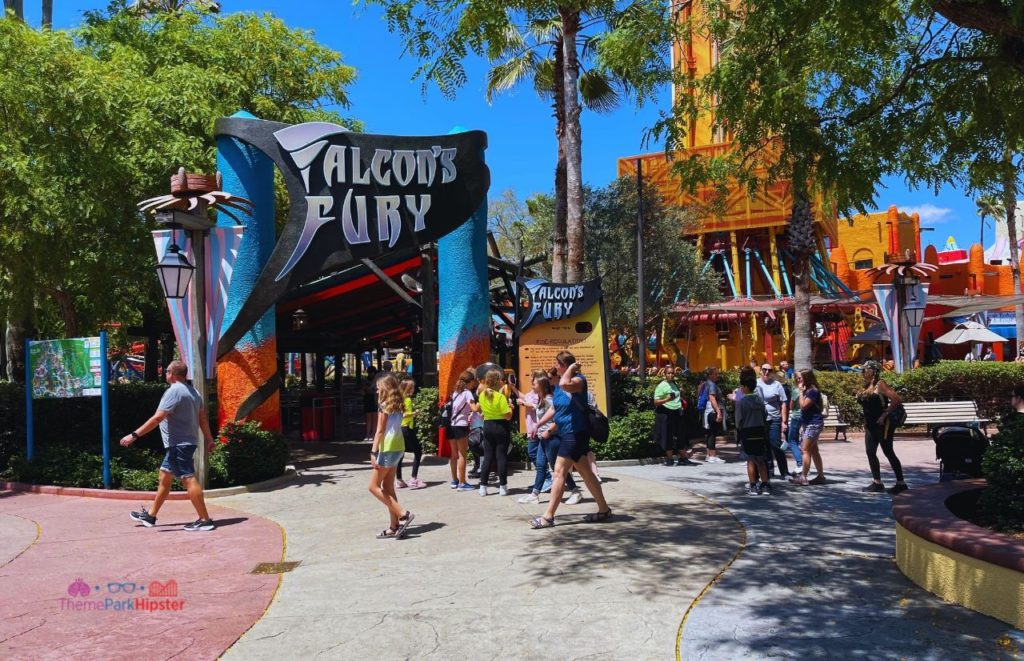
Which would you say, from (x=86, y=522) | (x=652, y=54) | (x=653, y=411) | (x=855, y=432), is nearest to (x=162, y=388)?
(x=86, y=522)

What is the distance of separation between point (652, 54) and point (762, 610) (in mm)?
5962

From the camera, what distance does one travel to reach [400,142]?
12883 mm

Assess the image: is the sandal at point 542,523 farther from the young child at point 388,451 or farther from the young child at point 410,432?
the young child at point 410,432

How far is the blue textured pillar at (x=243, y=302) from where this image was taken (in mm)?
11711

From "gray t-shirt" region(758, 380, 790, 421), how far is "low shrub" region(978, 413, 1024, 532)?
14.4 ft

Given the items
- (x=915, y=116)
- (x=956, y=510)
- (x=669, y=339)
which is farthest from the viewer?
(x=669, y=339)

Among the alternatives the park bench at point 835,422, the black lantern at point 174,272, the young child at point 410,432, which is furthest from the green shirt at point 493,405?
the park bench at point 835,422

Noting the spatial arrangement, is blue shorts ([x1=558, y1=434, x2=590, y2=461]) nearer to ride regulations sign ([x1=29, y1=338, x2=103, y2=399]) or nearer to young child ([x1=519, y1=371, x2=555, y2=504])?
young child ([x1=519, y1=371, x2=555, y2=504])

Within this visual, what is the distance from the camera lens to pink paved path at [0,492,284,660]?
194 inches

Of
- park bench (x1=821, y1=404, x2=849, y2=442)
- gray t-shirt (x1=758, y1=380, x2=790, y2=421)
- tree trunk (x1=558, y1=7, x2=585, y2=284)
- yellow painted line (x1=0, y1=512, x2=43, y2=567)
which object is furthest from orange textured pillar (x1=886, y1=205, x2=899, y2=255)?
yellow painted line (x1=0, y1=512, x2=43, y2=567)

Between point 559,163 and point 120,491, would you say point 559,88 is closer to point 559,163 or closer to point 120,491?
point 559,163

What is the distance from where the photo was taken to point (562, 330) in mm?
13266

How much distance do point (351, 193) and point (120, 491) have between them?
5476mm

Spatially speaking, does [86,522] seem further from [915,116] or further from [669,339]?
[669,339]
